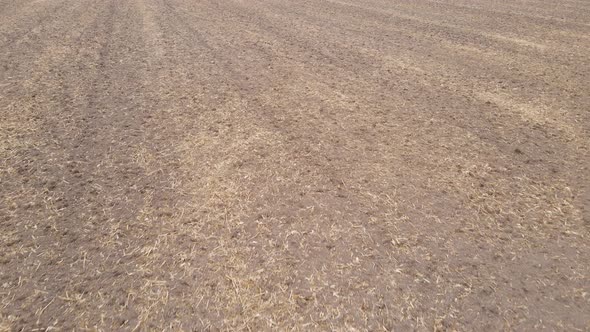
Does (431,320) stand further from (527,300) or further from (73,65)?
(73,65)

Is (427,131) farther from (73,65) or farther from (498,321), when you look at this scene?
(73,65)

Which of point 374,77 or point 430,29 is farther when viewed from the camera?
point 430,29

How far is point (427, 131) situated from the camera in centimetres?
591

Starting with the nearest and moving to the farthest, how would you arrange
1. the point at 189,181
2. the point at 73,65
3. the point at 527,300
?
the point at 527,300
the point at 189,181
the point at 73,65

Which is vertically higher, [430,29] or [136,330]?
[430,29]

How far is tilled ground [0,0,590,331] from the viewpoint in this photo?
3.28 meters

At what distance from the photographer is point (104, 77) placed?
787 cm

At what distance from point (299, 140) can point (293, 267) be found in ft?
8.22

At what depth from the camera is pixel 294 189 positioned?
467 centimetres

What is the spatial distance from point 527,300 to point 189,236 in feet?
10.8

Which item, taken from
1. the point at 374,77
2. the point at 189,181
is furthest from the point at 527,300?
the point at 374,77

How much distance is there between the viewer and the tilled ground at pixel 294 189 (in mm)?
3277

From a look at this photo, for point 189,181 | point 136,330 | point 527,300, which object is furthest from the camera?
point 189,181

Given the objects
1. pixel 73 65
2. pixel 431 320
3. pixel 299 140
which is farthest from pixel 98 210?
pixel 73 65
